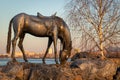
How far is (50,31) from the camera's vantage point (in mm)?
11586

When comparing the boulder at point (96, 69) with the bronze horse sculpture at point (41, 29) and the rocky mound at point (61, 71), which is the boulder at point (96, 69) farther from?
the bronze horse sculpture at point (41, 29)

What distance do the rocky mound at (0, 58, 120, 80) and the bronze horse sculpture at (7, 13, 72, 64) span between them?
615 millimetres

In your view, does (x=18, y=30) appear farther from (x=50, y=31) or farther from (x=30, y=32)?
(x=50, y=31)

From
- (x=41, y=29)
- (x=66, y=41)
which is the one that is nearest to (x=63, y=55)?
(x=66, y=41)

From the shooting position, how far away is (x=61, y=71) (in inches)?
431

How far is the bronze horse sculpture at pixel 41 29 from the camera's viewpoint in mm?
11430

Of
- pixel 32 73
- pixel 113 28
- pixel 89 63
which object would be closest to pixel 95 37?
pixel 113 28

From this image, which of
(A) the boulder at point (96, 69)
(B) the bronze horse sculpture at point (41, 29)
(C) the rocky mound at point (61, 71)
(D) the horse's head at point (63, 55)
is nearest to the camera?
(C) the rocky mound at point (61, 71)

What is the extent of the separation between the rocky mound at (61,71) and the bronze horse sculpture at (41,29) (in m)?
0.62

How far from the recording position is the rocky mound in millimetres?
10781

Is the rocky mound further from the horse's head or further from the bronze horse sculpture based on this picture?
the bronze horse sculpture

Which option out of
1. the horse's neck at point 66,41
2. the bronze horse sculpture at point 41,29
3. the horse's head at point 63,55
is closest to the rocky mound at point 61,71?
the horse's head at point 63,55

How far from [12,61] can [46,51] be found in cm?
153

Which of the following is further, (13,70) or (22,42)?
(22,42)
